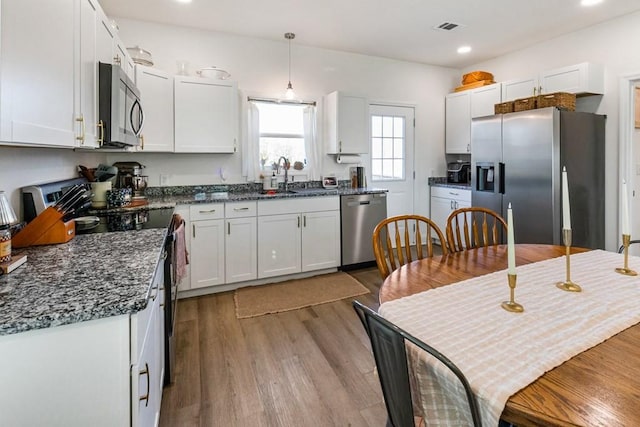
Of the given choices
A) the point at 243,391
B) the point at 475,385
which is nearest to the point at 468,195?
the point at 243,391

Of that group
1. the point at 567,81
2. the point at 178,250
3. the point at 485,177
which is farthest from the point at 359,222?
the point at 567,81

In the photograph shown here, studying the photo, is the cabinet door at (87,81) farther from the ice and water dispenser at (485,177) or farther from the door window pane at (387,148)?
the ice and water dispenser at (485,177)

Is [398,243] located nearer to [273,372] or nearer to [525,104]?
[273,372]

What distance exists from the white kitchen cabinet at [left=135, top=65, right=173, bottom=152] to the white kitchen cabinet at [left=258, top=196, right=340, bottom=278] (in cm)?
111

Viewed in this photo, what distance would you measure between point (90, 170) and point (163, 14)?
65.4 inches

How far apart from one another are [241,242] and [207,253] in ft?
1.11

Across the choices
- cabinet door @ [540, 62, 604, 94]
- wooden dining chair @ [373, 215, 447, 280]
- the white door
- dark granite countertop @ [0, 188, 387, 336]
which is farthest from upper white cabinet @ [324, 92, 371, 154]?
dark granite countertop @ [0, 188, 387, 336]

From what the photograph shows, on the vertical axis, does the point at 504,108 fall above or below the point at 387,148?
above

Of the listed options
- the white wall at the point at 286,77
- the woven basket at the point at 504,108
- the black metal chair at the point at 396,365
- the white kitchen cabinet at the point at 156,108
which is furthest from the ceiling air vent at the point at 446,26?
the black metal chair at the point at 396,365

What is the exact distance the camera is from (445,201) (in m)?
5.08

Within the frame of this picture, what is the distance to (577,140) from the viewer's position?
137 inches

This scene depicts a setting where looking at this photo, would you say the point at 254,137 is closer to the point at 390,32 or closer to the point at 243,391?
the point at 390,32

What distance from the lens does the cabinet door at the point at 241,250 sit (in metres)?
3.46

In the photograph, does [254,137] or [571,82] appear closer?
[571,82]
